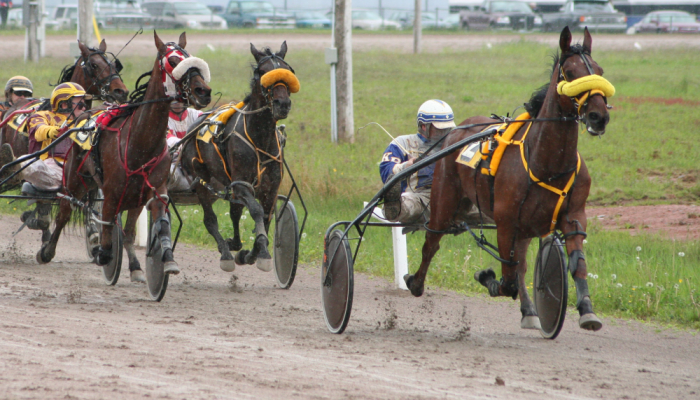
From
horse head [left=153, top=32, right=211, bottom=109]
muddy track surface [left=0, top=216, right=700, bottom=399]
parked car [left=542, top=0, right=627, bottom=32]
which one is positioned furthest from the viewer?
parked car [left=542, top=0, right=627, bottom=32]

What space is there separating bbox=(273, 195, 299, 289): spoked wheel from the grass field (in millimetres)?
1140

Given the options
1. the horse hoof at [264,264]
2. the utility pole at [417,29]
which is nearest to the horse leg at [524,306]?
the horse hoof at [264,264]

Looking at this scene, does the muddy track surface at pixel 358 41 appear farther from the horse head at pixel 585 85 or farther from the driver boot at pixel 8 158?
the horse head at pixel 585 85

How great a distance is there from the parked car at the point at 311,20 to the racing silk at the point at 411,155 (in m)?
29.4

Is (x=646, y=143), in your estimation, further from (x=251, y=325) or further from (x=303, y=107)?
(x=251, y=325)

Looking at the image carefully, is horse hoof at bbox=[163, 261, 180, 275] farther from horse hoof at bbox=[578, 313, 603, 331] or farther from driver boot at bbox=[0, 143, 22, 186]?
horse hoof at bbox=[578, 313, 603, 331]

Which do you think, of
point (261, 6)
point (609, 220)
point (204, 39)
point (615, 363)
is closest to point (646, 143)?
point (609, 220)

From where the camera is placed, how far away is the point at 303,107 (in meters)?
17.5

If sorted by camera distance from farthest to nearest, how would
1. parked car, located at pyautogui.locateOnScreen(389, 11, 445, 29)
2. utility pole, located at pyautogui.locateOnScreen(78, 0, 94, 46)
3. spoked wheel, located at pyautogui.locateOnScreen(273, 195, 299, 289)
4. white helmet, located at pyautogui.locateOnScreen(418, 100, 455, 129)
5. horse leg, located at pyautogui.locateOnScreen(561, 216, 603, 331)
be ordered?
parked car, located at pyautogui.locateOnScreen(389, 11, 445, 29), utility pole, located at pyautogui.locateOnScreen(78, 0, 94, 46), spoked wheel, located at pyautogui.locateOnScreen(273, 195, 299, 289), white helmet, located at pyautogui.locateOnScreen(418, 100, 455, 129), horse leg, located at pyautogui.locateOnScreen(561, 216, 603, 331)

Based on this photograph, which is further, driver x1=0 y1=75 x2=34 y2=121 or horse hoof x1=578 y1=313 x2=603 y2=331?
driver x1=0 y1=75 x2=34 y2=121

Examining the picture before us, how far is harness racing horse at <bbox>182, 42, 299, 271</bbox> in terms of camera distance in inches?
271

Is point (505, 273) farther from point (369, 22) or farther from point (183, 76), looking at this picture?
point (369, 22)

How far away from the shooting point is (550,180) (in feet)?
16.7

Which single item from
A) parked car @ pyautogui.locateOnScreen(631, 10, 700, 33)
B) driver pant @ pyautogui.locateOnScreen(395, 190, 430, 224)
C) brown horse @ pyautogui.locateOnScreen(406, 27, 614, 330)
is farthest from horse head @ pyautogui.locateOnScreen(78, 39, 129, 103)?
parked car @ pyautogui.locateOnScreen(631, 10, 700, 33)
